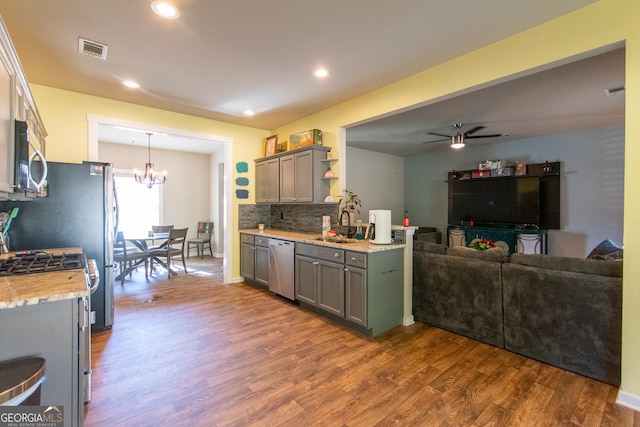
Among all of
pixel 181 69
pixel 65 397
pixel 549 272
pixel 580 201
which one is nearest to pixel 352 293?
pixel 549 272

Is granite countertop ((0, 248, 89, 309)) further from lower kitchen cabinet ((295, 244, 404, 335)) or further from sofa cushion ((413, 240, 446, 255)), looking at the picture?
sofa cushion ((413, 240, 446, 255))

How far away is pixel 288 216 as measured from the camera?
4.99m

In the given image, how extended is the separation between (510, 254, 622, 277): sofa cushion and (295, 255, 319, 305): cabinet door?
2013 mm

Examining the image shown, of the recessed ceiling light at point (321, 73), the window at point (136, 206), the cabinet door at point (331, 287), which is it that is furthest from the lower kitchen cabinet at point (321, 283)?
→ the window at point (136, 206)

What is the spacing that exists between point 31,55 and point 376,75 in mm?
3193

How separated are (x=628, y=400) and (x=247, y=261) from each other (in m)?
4.25

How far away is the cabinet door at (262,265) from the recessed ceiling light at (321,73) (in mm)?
2391

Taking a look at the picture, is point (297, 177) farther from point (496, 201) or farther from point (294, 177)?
point (496, 201)

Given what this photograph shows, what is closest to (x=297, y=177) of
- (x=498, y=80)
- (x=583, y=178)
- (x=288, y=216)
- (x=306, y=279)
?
(x=288, y=216)

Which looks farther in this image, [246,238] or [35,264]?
[246,238]

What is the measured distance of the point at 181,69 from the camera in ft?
9.66

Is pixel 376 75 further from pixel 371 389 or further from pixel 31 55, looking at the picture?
pixel 31 55

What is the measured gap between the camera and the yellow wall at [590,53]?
1.87 meters

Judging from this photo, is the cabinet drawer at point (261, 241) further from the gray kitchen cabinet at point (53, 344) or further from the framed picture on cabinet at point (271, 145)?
the gray kitchen cabinet at point (53, 344)
